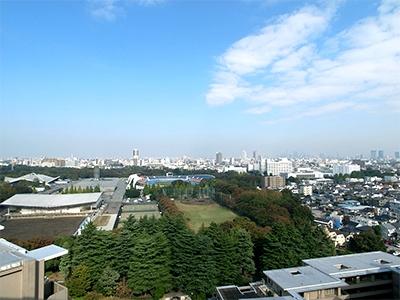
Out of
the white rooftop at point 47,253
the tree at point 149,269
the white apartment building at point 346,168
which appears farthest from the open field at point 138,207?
the white apartment building at point 346,168

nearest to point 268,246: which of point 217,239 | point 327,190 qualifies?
point 217,239

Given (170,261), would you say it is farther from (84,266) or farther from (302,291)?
(302,291)

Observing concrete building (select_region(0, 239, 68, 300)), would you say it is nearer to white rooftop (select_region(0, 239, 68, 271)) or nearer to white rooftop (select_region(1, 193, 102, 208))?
white rooftop (select_region(0, 239, 68, 271))

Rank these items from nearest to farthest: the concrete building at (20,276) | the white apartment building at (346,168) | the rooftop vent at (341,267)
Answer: the concrete building at (20,276) → the rooftop vent at (341,267) → the white apartment building at (346,168)

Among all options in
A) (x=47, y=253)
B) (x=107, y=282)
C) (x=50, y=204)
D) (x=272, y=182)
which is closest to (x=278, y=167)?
(x=272, y=182)

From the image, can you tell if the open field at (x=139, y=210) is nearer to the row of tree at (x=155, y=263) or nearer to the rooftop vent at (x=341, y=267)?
the row of tree at (x=155, y=263)

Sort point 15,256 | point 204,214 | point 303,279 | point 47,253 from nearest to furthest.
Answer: point 15,256 → point 47,253 → point 303,279 → point 204,214

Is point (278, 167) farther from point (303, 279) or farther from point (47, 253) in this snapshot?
point (47, 253)
